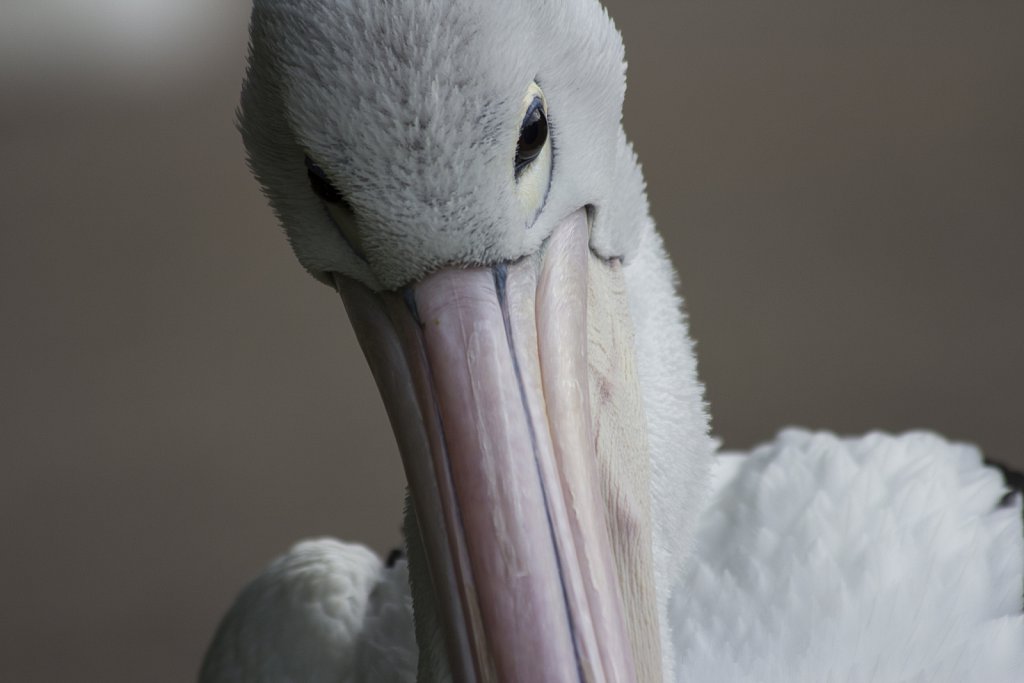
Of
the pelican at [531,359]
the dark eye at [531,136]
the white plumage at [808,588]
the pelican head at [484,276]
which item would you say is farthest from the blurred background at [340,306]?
the dark eye at [531,136]

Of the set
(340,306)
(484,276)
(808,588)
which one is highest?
(484,276)

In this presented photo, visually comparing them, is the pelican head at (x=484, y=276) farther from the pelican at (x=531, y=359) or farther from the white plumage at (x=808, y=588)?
the white plumage at (x=808, y=588)

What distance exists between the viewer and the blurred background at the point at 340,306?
2.90m

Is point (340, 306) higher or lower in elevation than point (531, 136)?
lower

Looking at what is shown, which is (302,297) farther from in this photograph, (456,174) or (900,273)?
(456,174)

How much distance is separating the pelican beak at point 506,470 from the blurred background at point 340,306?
6.60 feet

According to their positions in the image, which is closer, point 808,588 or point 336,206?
point 336,206

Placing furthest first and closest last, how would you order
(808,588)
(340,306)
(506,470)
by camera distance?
1. (340,306)
2. (808,588)
3. (506,470)

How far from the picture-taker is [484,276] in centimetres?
84

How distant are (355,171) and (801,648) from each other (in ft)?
2.02

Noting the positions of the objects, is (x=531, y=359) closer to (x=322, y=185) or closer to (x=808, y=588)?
(x=322, y=185)

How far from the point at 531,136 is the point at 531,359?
0.49 feet

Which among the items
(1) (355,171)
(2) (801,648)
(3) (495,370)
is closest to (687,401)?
(2) (801,648)

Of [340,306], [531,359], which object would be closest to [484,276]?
[531,359]
